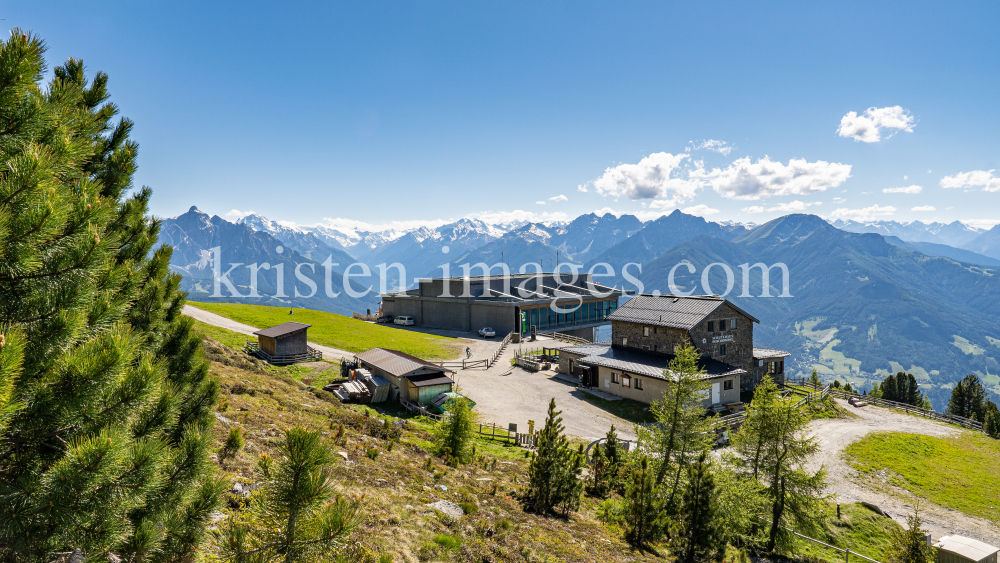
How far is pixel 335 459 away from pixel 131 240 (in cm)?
616

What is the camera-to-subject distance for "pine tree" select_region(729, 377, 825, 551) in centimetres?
2058

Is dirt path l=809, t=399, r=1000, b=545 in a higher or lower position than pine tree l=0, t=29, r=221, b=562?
lower

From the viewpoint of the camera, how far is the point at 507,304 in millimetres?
69125

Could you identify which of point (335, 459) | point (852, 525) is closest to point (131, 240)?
point (335, 459)

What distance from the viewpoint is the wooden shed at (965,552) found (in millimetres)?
17766

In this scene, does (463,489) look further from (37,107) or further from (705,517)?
(37,107)

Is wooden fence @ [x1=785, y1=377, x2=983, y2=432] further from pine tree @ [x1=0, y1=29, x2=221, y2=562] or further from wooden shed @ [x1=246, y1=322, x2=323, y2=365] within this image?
pine tree @ [x1=0, y1=29, x2=221, y2=562]

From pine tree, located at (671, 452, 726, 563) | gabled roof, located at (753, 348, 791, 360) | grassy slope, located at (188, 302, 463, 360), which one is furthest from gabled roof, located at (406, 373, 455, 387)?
gabled roof, located at (753, 348, 791, 360)

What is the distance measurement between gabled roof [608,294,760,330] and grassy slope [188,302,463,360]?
73.8 feet

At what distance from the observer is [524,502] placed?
16.5 m

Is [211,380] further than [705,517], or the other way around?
[705,517]

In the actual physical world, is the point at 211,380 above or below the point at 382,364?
above

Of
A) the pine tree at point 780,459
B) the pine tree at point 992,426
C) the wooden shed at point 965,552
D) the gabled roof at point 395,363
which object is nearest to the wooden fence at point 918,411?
the pine tree at point 992,426

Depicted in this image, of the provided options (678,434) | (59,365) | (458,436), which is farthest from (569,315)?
(59,365)
